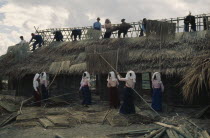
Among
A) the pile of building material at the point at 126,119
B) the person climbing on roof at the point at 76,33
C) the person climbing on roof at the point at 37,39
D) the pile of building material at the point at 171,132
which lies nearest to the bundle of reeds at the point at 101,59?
the pile of building material at the point at 126,119

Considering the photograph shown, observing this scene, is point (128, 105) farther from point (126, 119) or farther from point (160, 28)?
point (160, 28)

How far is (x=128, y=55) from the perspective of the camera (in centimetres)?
1253

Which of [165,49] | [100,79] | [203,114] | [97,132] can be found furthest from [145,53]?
[97,132]

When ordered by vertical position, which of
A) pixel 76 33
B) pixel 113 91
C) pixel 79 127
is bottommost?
pixel 79 127

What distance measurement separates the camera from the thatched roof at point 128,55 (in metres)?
11.4

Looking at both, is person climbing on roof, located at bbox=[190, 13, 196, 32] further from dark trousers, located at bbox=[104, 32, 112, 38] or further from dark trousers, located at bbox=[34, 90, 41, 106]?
dark trousers, located at bbox=[34, 90, 41, 106]

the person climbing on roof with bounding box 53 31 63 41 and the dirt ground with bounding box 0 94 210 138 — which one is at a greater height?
the person climbing on roof with bounding box 53 31 63 41

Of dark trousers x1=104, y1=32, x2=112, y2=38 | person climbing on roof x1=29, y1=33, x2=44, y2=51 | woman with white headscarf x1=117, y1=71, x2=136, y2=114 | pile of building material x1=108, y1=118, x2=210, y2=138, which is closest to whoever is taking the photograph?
pile of building material x1=108, y1=118, x2=210, y2=138

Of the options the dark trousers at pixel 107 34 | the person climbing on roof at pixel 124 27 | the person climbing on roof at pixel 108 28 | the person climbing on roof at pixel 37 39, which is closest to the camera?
the person climbing on roof at pixel 124 27

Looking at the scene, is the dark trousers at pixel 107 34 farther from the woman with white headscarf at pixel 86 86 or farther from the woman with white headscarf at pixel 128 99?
the woman with white headscarf at pixel 128 99

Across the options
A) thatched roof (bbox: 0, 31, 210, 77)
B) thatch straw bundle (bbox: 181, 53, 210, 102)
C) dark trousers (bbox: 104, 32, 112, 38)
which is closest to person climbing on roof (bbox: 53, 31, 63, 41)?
thatched roof (bbox: 0, 31, 210, 77)

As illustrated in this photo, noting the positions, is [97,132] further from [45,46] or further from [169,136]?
[45,46]

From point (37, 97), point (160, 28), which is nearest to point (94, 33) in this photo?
point (160, 28)

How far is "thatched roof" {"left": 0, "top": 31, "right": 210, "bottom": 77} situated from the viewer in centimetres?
1142
